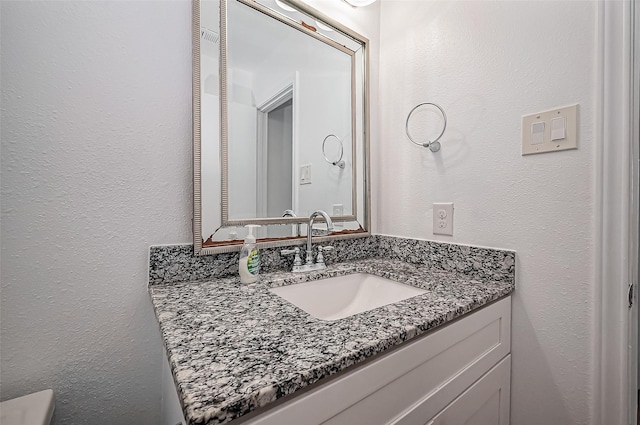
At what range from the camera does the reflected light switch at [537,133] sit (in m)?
0.83

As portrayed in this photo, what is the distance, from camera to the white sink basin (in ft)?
2.98

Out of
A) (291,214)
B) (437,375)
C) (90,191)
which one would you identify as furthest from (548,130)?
(90,191)

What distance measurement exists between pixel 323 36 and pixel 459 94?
1.88 ft

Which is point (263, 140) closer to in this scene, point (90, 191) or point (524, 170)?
point (90, 191)

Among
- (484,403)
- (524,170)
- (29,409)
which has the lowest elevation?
(484,403)

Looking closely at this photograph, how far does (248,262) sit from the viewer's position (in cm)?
85

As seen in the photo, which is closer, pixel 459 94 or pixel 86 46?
pixel 86 46

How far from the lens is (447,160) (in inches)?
41.2

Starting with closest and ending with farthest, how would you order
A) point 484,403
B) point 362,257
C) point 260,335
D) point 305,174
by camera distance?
point 260,335, point 484,403, point 305,174, point 362,257

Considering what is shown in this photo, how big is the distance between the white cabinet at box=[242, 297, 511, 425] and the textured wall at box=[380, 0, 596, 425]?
0.33ft

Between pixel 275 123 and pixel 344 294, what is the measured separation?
2.16ft

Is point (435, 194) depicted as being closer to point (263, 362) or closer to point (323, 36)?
point (323, 36)

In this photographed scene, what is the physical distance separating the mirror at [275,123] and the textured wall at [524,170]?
0.88ft

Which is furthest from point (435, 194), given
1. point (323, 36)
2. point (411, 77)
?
point (323, 36)
